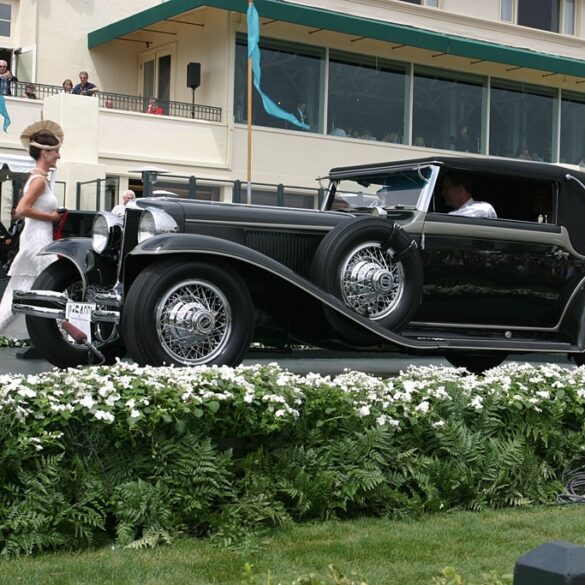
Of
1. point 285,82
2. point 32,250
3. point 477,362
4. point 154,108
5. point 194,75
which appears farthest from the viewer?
point 285,82

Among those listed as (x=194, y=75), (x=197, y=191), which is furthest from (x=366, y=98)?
(x=197, y=191)

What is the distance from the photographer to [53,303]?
773cm

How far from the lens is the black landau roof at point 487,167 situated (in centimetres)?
893

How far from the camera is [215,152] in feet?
79.4

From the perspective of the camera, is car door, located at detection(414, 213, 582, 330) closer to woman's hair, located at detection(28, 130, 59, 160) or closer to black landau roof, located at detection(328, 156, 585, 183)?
black landau roof, located at detection(328, 156, 585, 183)

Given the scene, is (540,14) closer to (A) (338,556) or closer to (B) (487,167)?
(B) (487,167)

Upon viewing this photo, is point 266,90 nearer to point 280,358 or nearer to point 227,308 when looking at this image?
point 280,358

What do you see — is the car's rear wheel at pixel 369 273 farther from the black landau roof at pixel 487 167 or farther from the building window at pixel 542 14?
the building window at pixel 542 14

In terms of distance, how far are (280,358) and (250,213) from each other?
134 inches

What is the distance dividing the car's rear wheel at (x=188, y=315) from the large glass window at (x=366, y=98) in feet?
61.9

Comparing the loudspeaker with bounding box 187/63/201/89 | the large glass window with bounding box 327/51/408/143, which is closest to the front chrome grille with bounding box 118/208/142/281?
the loudspeaker with bounding box 187/63/201/89

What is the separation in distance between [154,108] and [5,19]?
17.9 ft

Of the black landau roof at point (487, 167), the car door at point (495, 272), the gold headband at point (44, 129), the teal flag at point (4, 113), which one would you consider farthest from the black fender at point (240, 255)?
the teal flag at point (4, 113)

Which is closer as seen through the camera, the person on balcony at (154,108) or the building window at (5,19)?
the person on balcony at (154,108)
